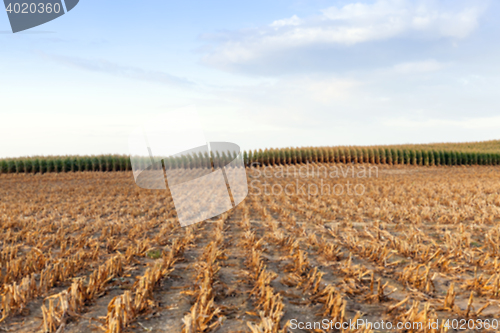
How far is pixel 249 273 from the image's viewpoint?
4.95 metres

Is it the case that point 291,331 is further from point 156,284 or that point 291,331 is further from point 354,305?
point 156,284

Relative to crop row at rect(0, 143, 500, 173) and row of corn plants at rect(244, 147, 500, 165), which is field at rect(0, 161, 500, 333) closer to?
crop row at rect(0, 143, 500, 173)

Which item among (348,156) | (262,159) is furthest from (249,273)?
(348,156)

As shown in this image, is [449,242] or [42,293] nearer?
[42,293]

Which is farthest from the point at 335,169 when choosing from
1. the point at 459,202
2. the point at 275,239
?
the point at 275,239

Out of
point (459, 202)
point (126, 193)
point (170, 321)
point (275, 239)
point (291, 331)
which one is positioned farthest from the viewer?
point (126, 193)

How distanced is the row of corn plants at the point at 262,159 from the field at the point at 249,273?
17797mm

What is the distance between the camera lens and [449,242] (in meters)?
6.52

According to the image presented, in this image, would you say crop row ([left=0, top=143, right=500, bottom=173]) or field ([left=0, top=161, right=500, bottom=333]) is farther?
crop row ([left=0, top=143, right=500, bottom=173])

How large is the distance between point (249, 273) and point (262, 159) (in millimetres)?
23675

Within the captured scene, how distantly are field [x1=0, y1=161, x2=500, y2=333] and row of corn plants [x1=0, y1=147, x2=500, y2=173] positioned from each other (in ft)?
58.4

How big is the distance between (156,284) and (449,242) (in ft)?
17.3

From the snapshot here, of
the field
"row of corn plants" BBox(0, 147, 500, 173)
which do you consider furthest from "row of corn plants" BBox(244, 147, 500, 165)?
the field

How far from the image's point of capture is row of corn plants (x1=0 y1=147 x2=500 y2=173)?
28172 mm
